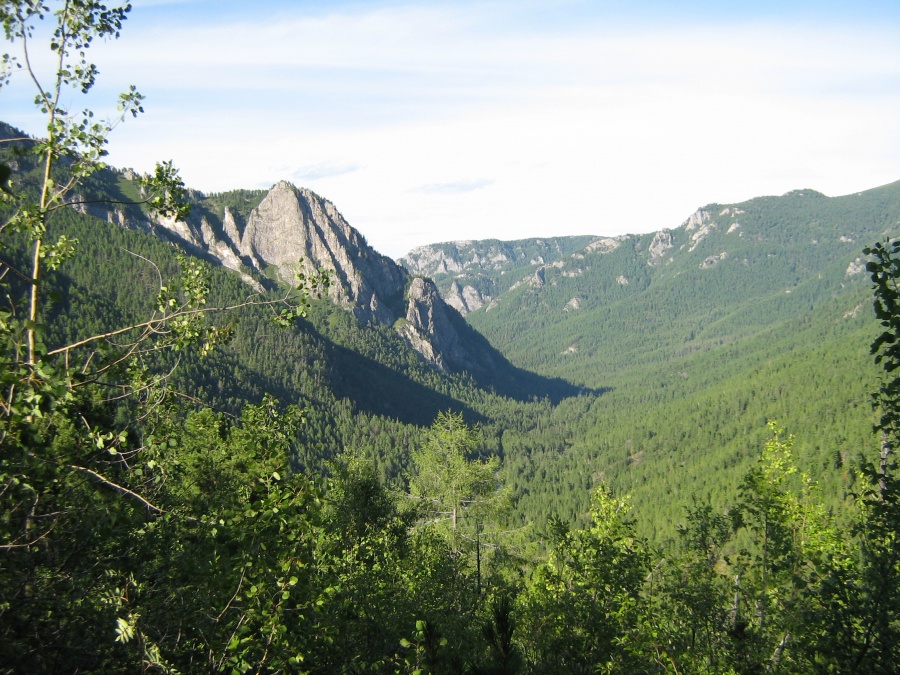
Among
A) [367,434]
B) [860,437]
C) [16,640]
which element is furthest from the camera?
[367,434]

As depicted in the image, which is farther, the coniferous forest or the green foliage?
the green foliage

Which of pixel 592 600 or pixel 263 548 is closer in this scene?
pixel 263 548

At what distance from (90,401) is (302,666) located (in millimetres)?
4823

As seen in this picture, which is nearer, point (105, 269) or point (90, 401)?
point (90, 401)

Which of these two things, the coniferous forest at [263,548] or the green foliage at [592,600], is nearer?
the coniferous forest at [263,548]

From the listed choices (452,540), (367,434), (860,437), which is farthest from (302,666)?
(367,434)

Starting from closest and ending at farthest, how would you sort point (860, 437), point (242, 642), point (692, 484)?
1. point (242, 642)
2. point (860, 437)
3. point (692, 484)

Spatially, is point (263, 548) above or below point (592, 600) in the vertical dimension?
above

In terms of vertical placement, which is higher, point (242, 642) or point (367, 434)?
point (242, 642)

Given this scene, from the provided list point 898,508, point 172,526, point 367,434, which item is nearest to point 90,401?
point 172,526

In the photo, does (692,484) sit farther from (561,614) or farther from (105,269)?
(105,269)

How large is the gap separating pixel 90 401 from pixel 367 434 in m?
188

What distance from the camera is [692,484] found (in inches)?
5719

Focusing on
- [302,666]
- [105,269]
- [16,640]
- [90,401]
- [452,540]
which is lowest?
[452,540]
